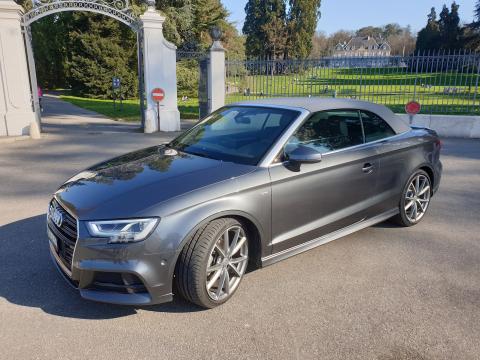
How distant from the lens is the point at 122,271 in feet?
9.47

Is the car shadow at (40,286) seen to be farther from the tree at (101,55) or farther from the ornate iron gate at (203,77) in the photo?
the tree at (101,55)

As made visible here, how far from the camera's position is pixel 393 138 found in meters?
4.76

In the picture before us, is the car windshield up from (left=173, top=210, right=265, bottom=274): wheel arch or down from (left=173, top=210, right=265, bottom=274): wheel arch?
up

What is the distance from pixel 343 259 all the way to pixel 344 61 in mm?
10791

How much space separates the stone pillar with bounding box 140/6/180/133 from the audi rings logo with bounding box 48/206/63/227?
10.1m

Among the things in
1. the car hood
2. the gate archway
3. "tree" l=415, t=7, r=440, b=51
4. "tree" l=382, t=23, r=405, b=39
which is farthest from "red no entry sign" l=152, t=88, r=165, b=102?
Answer: "tree" l=382, t=23, r=405, b=39

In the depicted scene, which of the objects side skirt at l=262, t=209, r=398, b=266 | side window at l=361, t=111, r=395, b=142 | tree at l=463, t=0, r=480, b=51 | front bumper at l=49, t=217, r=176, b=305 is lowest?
side skirt at l=262, t=209, r=398, b=266

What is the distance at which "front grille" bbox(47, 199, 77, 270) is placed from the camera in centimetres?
310

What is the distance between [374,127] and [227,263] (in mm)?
2459

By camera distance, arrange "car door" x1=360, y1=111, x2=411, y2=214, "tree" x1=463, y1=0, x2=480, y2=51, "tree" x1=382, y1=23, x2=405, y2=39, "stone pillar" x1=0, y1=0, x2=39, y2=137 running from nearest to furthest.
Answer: "car door" x1=360, y1=111, x2=411, y2=214 → "stone pillar" x1=0, y1=0, x2=39, y2=137 → "tree" x1=463, y1=0, x2=480, y2=51 → "tree" x1=382, y1=23, x2=405, y2=39

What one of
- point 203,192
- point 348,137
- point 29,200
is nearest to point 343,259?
point 348,137

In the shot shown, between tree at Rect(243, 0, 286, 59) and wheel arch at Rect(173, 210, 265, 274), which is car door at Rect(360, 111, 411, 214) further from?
tree at Rect(243, 0, 286, 59)

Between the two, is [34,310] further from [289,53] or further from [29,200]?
[289,53]

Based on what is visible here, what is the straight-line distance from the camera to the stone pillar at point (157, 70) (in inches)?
520
